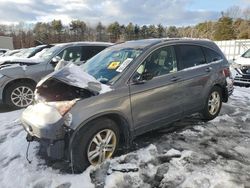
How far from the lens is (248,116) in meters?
6.77

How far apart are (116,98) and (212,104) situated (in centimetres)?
283

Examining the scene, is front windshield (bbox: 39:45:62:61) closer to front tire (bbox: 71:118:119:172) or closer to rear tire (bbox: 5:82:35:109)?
rear tire (bbox: 5:82:35:109)

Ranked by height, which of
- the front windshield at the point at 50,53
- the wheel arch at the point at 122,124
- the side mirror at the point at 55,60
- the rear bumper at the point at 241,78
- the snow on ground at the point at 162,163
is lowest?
the snow on ground at the point at 162,163

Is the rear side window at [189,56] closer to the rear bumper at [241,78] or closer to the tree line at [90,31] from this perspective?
the rear bumper at [241,78]

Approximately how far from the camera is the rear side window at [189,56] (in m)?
5.42

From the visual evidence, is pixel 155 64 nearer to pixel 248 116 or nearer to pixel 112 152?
pixel 112 152

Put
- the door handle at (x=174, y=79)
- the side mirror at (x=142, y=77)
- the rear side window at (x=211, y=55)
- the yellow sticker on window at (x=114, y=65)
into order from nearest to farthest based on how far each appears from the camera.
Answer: the side mirror at (x=142, y=77), the yellow sticker on window at (x=114, y=65), the door handle at (x=174, y=79), the rear side window at (x=211, y=55)

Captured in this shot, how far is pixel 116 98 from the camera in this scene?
14.0 ft

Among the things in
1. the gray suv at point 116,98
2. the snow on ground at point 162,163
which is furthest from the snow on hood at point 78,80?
the snow on ground at point 162,163

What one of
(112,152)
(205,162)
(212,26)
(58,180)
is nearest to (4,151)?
(58,180)

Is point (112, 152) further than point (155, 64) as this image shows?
No

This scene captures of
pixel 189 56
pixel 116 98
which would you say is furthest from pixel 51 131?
pixel 189 56

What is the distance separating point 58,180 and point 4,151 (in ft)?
4.81

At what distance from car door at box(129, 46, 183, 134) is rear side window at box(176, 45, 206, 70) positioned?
0.59ft
